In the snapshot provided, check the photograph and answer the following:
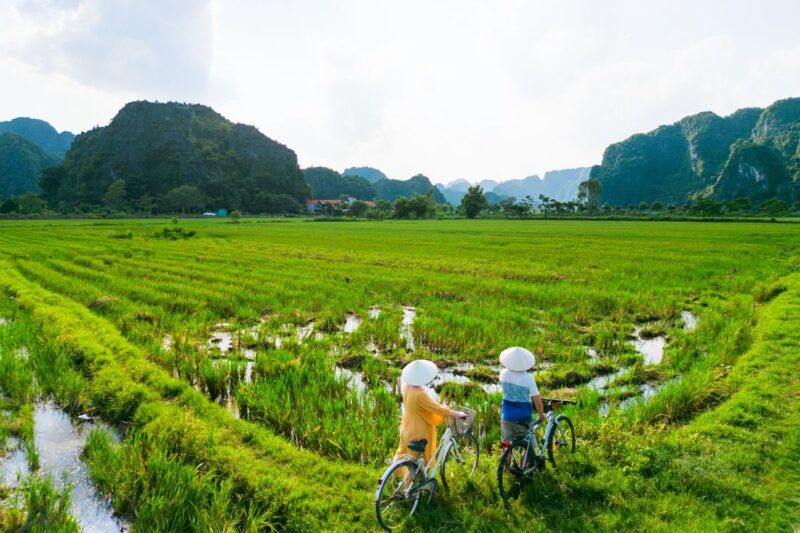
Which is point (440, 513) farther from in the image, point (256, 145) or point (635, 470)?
point (256, 145)

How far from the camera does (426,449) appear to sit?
3717 millimetres

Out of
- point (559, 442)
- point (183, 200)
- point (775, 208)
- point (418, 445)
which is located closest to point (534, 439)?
point (559, 442)

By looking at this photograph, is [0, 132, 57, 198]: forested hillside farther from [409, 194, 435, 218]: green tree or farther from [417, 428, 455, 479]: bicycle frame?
[417, 428, 455, 479]: bicycle frame

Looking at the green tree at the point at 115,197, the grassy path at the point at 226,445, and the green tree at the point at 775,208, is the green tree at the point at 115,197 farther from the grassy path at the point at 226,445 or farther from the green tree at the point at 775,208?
the green tree at the point at 775,208

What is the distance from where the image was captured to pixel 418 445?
3568 millimetres

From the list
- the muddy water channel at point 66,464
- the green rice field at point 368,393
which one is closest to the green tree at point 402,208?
the green rice field at point 368,393

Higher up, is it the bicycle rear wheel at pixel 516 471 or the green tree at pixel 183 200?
the green tree at pixel 183 200

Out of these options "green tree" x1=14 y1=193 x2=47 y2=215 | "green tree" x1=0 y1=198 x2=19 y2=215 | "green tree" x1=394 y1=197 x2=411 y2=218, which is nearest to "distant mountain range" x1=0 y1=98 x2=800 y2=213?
"green tree" x1=14 y1=193 x2=47 y2=215

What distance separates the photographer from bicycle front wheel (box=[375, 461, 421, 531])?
354 cm

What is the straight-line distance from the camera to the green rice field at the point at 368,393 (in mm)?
3676

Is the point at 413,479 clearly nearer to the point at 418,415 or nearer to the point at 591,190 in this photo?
the point at 418,415

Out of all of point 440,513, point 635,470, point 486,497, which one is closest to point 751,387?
point 635,470

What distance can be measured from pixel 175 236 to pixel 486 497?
119 feet

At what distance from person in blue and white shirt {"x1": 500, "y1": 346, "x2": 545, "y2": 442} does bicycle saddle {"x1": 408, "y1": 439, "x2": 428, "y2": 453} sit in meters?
0.91
